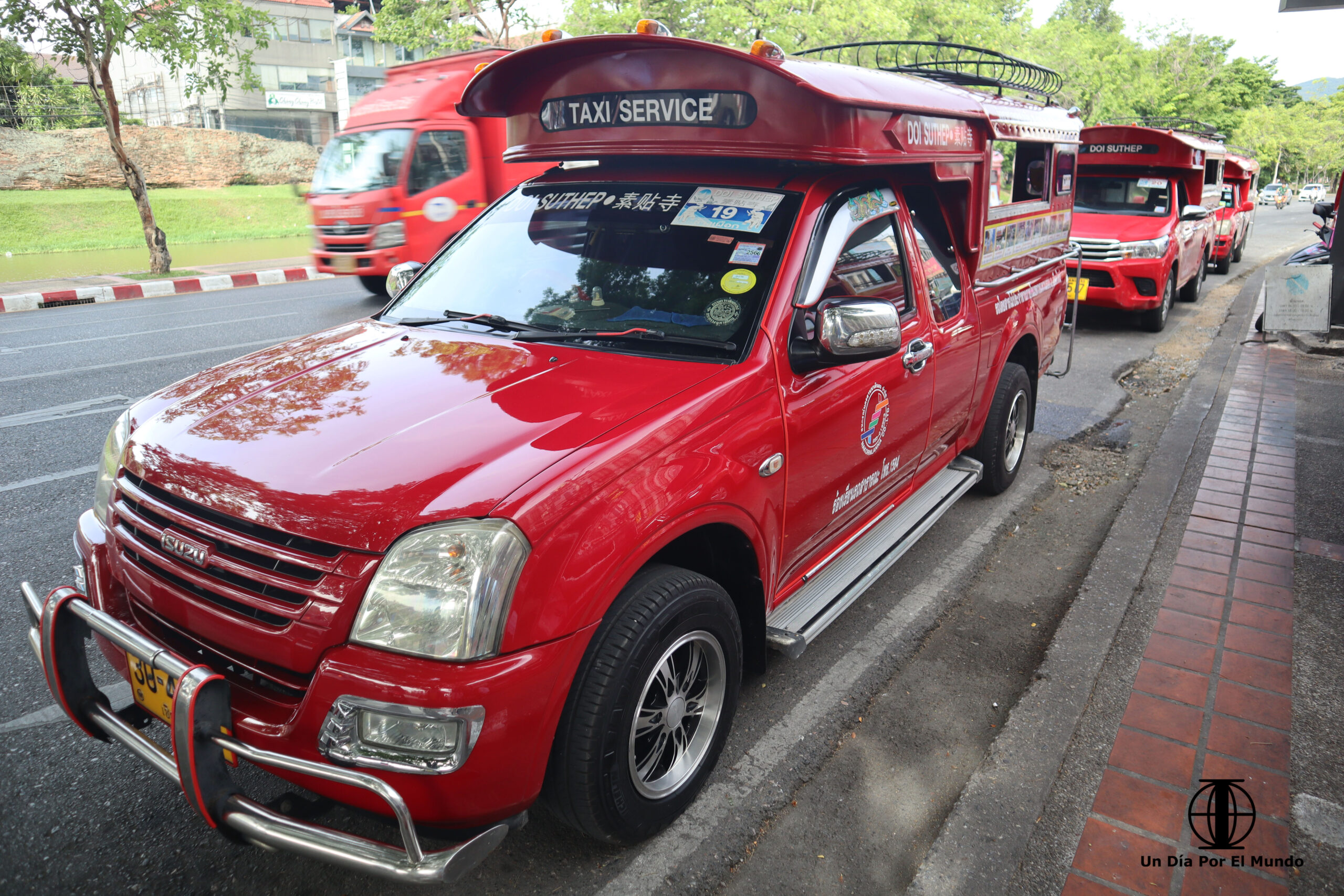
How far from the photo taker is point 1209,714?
10.0 feet

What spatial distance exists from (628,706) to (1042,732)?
162 cm

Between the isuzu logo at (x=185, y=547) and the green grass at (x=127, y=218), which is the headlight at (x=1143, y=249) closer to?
the isuzu logo at (x=185, y=547)

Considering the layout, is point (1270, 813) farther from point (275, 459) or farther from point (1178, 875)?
point (275, 459)

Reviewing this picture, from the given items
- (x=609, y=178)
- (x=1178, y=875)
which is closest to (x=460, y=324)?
(x=609, y=178)

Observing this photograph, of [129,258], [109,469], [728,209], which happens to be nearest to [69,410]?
[109,469]

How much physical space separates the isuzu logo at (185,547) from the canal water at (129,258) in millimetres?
17584

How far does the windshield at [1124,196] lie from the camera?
36.2 ft

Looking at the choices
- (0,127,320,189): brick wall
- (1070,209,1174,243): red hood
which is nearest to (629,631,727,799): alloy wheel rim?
(1070,209,1174,243): red hood

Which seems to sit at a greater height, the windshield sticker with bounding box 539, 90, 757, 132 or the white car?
the white car

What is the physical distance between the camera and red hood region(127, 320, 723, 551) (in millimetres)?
2033

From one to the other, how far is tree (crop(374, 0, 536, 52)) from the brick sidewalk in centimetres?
2405

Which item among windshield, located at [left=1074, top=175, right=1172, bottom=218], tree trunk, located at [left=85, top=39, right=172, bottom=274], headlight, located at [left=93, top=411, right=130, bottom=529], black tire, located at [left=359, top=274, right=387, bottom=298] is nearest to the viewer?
headlight, located at [left=93, top=411, right=130, bottom=529]

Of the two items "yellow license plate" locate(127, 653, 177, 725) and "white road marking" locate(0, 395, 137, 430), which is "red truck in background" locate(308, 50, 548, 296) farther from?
"yellow license plate" locate(127, 653, 177, 725)

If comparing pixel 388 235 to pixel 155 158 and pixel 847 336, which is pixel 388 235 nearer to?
pixel 847 336
